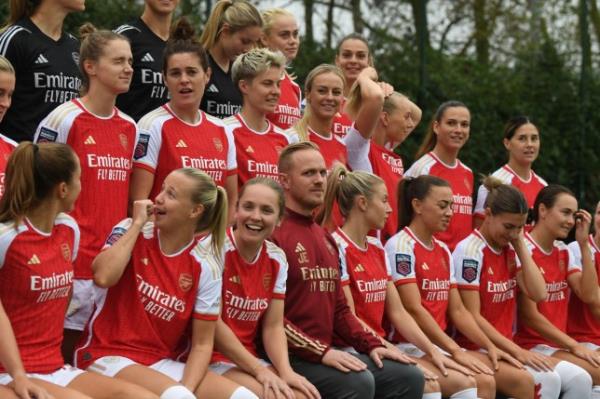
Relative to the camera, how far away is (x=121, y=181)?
18.4ft

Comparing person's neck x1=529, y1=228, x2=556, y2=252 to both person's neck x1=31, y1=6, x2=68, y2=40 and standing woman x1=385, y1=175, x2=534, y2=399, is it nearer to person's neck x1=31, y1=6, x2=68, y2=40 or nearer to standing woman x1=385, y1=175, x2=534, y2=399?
standing woman x1=385, y1=175, x2=534, y2=399

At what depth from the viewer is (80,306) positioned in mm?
5387

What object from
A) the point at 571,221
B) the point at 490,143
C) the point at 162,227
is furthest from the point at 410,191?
the point at 490,143

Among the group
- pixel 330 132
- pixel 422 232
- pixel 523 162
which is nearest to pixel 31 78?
pixel 330 132

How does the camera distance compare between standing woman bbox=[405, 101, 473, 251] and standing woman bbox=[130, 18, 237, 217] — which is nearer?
standing woman bbox=[130, 18, 237, 217]

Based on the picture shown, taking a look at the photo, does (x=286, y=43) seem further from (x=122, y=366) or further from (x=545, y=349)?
(x=122, y=366)

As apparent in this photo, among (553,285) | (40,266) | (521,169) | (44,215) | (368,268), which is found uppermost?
(521,169)

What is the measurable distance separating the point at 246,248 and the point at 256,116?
3.71ft

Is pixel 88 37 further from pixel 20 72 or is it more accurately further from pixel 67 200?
pixel 67 200

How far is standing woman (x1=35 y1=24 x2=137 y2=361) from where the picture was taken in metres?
5.41

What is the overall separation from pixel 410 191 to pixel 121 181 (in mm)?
2062

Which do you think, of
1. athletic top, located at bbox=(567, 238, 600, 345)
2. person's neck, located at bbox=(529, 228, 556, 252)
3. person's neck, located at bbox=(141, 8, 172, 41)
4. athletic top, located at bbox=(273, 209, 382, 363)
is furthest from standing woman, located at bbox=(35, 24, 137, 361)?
athletic top, located at bbox=(567, 238, 600, 345)

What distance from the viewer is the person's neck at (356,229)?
6.42m

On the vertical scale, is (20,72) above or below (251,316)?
above
